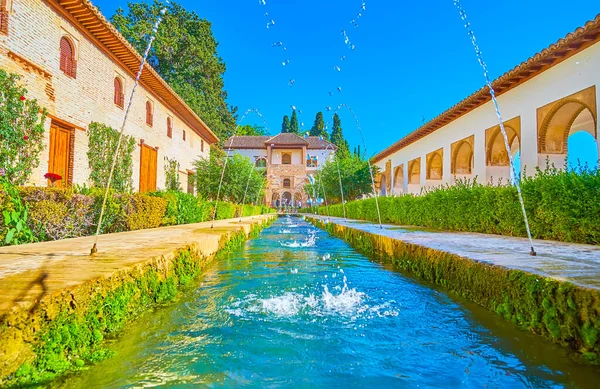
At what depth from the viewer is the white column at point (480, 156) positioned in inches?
468

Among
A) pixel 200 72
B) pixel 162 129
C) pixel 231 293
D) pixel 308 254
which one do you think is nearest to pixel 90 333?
pixel 231 293

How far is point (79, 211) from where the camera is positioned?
19.6 ft

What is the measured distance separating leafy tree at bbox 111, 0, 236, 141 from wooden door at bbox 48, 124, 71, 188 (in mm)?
22116

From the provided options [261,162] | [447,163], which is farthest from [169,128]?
[261,162]

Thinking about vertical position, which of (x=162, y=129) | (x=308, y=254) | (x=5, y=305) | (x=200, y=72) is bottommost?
(x=308, y=254)

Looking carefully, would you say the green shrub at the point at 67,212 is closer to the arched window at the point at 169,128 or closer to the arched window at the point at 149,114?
the arched window at the point at 149,114

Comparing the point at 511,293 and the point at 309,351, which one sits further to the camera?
the point at 511,293

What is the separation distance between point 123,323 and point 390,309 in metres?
2.16

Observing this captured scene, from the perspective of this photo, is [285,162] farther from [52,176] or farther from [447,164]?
[52,176]

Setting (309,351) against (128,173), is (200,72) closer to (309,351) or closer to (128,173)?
(128,173)

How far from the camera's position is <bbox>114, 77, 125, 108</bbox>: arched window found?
1217cm

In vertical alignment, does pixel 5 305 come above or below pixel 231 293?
above

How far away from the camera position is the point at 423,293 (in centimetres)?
379

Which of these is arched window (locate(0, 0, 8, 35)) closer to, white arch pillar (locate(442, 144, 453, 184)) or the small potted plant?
the small potted plant
